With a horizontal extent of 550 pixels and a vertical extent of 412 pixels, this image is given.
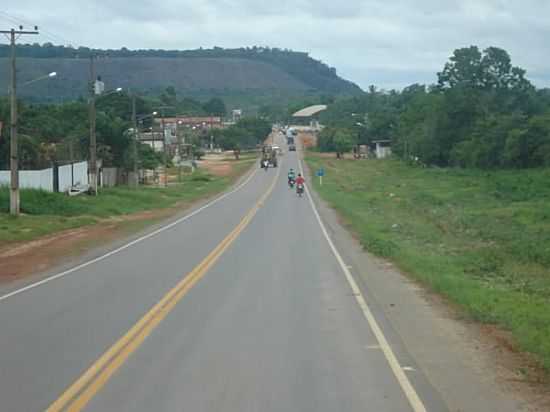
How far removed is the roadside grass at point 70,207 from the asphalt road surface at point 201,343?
1190 centimetres

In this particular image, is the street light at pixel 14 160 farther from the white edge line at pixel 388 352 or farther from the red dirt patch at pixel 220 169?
the red dirt patch at pixel 220 169

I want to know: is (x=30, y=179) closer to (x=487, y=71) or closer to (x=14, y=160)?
(x=14, y=160)

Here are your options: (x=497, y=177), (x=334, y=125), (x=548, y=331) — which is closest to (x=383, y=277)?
(x=548, y=331)

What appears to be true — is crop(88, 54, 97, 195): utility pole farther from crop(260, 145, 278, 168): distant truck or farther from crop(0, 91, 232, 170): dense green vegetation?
crop(260, 145, 278, 168): distant truck

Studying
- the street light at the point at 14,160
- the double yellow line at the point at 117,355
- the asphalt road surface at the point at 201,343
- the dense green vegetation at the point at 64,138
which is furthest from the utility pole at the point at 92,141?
the double yellow line at the point at 117,355

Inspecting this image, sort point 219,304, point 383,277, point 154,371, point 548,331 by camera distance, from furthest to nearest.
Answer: point 383,277 → point 219,304 → point 548,331 → point 154,371

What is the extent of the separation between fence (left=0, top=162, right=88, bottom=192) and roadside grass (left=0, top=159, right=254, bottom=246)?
73.1 inches

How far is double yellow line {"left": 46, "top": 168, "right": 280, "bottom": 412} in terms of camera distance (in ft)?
30.3

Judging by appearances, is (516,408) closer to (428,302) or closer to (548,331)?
(548,331)

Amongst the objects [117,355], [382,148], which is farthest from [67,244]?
[382,148]

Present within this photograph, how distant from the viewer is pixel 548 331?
44.3 ft

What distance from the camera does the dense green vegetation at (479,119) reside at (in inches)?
3452

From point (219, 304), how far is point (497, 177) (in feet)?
212

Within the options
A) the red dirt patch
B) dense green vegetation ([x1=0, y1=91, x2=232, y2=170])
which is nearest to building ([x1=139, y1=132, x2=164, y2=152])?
the red dirt patch
